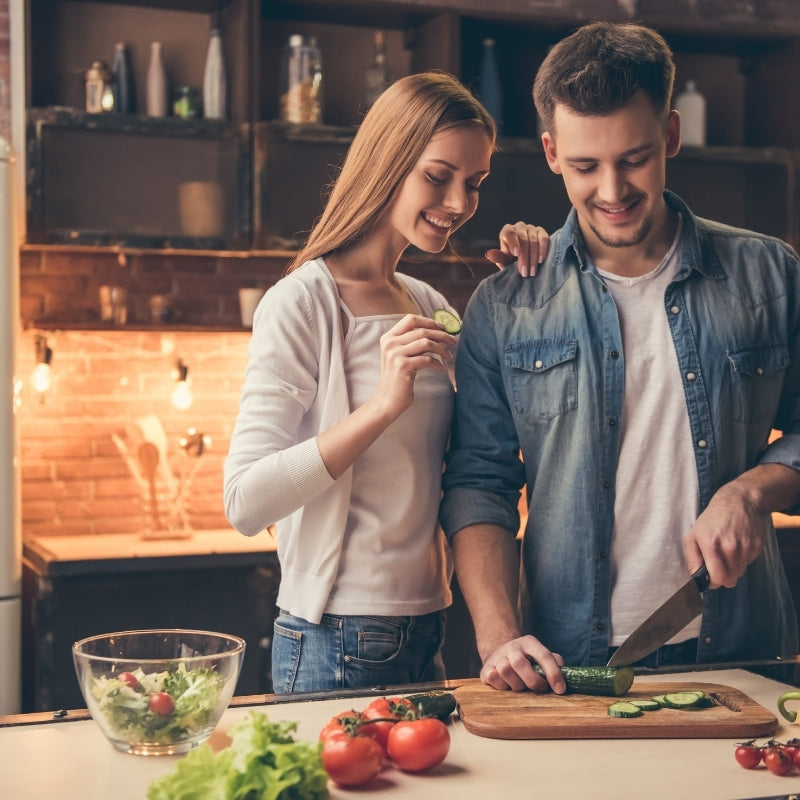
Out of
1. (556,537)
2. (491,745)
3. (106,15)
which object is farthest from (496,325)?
(106,15)

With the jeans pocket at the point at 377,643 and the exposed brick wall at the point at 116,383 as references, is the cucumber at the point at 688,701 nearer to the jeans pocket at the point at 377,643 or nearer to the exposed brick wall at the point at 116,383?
the jeans pocket at the point at 377,643

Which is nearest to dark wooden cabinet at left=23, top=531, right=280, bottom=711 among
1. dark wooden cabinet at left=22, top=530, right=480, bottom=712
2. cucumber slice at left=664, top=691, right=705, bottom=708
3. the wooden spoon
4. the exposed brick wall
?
dark wooden cabinet at left=22, top=530, right=480, bottom=712

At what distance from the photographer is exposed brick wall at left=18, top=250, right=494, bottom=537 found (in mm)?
4117

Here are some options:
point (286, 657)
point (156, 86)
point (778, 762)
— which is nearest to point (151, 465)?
point (156, 86)

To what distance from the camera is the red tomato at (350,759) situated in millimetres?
1289

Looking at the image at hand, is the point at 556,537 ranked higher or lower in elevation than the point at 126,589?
higher

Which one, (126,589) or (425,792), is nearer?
(425,792)

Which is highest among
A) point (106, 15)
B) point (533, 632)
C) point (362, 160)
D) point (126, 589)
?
point (106, 15)

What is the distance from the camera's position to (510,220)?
14.0 feet

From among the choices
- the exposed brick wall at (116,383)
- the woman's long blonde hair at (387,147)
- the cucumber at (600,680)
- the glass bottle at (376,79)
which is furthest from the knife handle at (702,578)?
the glass bottle at (376,79)

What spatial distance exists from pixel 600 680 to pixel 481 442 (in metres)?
0.57

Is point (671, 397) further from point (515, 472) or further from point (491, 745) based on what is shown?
point (491, 745)

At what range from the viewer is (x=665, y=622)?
1.80 meters

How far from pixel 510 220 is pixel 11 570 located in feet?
6.89
